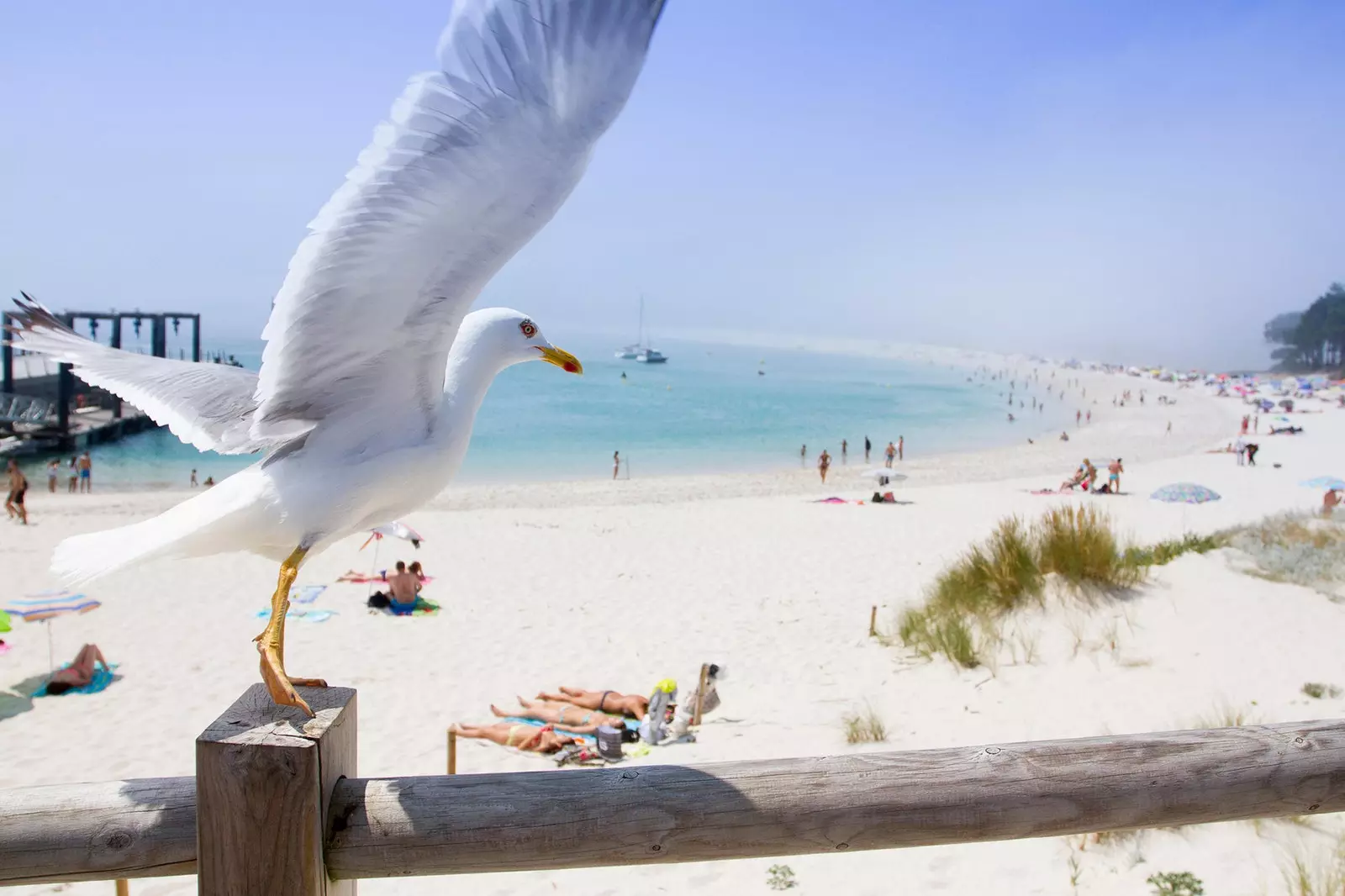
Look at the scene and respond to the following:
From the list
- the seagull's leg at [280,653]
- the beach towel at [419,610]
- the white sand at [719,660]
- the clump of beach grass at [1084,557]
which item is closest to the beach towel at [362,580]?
the white sand at [719,660]

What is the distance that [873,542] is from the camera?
43.6 ft

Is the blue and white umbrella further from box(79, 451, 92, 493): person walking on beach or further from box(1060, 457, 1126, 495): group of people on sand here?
box(79, 451, 92, 493): person walking on beach

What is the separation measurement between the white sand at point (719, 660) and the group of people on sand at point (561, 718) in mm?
148

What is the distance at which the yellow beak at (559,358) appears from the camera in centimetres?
228

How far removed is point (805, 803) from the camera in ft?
5.08

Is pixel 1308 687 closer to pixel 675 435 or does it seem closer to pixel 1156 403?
pixel 675 435

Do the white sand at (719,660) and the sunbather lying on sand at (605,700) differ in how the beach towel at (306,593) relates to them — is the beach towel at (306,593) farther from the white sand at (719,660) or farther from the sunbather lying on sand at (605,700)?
the sunbather lying on sand at (605,700)

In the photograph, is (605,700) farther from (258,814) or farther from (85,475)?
(85,475)

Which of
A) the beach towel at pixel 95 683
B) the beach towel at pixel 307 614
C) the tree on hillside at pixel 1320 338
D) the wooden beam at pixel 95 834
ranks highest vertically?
the tree on hillside at pixel 1320 338

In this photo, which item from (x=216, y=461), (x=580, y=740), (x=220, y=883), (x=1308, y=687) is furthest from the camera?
(x=216, y=461)

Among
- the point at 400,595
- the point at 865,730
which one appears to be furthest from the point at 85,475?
the point at 865,730

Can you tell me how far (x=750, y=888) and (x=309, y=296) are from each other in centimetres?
307

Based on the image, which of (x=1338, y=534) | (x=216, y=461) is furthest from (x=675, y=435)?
(x=1338, y=534)

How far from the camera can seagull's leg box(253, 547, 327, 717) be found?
5.04 feet
